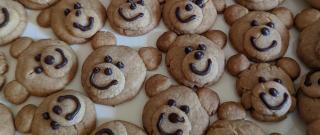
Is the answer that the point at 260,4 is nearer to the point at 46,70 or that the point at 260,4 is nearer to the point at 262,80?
the point at 262,80

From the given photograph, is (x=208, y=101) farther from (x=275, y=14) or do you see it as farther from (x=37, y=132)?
(x=37, y=132)

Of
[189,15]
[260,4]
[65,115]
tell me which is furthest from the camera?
[260,4]

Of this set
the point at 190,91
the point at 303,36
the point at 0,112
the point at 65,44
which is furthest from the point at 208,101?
the point at 0,112

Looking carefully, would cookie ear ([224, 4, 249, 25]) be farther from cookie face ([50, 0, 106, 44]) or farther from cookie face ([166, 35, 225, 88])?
cookie face ([50, 0, 106, 44])

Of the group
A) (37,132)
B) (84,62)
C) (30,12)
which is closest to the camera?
(37,132)

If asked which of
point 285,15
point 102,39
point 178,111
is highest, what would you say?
point 102,39

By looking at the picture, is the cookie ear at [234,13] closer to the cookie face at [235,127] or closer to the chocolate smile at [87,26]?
the cookie face at [235,127]

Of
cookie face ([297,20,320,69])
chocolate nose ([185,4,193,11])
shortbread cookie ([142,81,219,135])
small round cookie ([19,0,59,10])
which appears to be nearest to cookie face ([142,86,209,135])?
shortbread cookie ([142,81,219,135])

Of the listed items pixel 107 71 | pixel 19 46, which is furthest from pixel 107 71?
pixel 19 46
